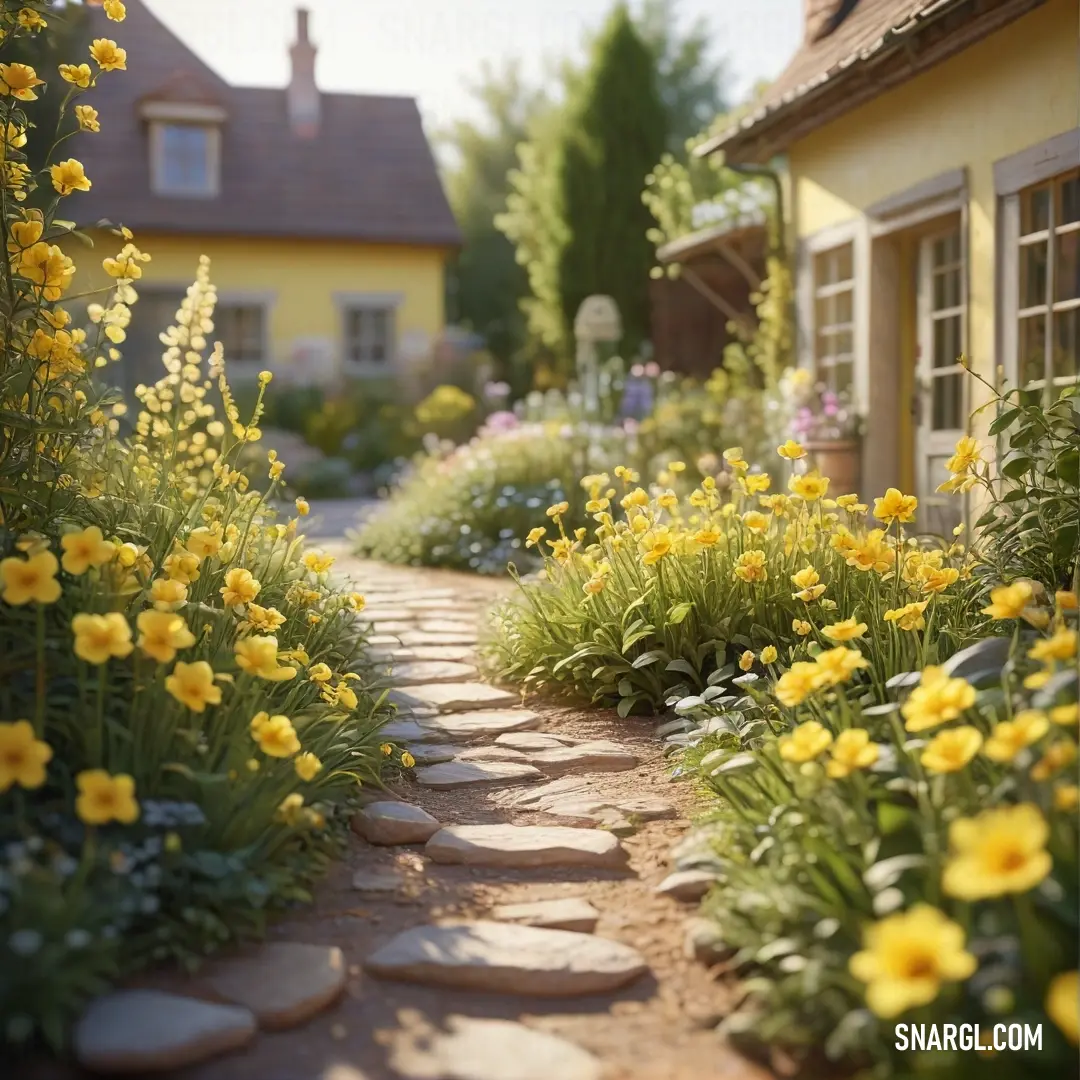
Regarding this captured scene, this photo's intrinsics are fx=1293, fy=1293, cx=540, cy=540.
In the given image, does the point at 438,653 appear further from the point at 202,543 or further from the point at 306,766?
the point at 306,766

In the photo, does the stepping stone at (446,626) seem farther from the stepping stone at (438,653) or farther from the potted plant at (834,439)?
the potted plant at (834,439)

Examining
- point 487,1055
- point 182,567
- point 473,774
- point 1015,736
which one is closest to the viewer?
point 1015,736

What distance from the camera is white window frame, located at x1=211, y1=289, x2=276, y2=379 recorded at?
18516 millimetres

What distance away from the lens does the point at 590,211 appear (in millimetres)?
18938

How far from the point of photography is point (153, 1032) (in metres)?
2.18

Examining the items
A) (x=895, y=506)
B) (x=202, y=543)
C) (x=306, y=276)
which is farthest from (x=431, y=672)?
(x=306, y=276)

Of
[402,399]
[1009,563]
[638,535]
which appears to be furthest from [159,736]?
[402,399]

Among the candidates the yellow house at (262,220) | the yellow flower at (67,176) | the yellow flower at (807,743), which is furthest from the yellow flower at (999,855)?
the yellow house at (262,220)

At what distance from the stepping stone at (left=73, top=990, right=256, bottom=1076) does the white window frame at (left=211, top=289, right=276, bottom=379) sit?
16.8m

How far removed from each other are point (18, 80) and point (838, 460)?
5.71 m

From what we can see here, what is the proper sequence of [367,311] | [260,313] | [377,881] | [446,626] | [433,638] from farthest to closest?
[367,311]
[260,313]
[446,626]
[433,638]
[377,881]

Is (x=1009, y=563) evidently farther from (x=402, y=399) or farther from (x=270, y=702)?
(x=402, y=399)

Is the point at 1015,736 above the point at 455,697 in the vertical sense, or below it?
above

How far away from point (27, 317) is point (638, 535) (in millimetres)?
1996
